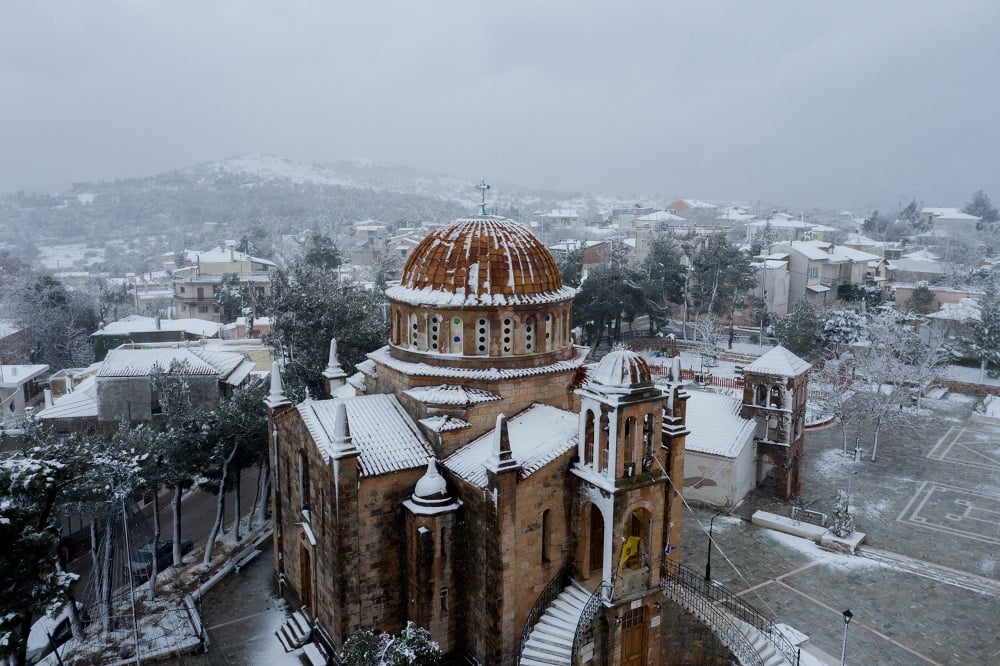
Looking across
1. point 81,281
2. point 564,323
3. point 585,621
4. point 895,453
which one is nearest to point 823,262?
Answer: point 895,453

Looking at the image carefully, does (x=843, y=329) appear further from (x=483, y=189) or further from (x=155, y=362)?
(x=155, y=362)

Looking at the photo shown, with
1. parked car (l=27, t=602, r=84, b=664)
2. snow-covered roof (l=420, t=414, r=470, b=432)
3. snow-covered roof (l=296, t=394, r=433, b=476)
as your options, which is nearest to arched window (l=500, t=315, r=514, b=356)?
snow-covered roof (l=420, t=414, r=470, b=432)

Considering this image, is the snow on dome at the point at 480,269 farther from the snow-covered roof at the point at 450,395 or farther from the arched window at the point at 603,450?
the arched window at the point at 603,450

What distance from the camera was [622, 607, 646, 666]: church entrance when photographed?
18156 millimetres

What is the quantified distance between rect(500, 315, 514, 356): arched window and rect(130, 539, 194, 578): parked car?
1568 cm

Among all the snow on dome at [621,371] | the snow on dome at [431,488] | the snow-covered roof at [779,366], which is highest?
the snow on dome at [621,371]

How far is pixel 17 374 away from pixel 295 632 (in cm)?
3273

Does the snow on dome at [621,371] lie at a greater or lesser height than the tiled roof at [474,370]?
greater

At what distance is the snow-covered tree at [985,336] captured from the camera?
4922 centimetres

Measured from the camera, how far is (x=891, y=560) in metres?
25.9

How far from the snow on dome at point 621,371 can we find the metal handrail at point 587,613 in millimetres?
5226

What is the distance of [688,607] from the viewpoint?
18797 millimetres

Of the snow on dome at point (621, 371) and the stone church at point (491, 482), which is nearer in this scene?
the snow on dome at point (621, 371)

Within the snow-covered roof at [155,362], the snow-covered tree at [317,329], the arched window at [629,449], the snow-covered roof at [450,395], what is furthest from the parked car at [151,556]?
the arched window at [629,449]
